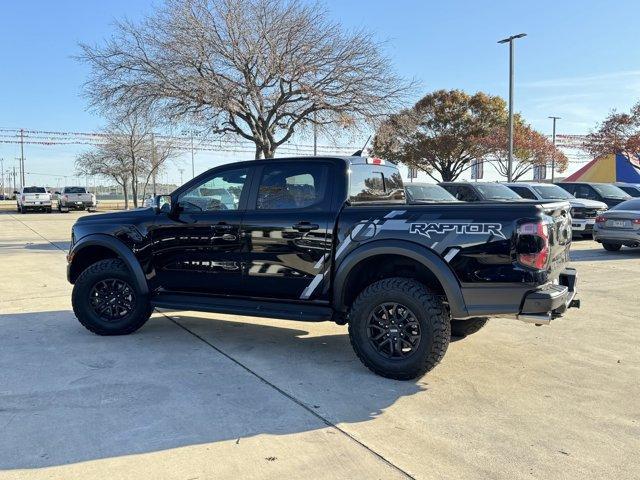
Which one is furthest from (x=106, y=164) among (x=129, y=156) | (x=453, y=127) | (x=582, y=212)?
(x=582, y=212)

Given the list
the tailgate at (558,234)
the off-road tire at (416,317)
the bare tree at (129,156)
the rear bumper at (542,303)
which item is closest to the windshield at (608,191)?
the tailgate at (558,234)

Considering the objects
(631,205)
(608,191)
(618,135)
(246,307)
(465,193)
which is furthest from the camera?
(618,135)

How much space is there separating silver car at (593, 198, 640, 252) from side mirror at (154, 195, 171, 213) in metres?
11.1

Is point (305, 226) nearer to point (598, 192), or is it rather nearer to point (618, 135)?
point (598, 192)

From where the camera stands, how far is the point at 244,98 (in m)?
16.9

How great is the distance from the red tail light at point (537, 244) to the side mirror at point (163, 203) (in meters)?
3.48

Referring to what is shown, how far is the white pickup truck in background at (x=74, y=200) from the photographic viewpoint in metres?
35.4

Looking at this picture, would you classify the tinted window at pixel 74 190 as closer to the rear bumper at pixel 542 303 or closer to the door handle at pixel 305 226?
the door handle at pixel 305 226

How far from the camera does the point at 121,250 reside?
19.1 feet

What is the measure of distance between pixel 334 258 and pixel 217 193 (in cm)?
153

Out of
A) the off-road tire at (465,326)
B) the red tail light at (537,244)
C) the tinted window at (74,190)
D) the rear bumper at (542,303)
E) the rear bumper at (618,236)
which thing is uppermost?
the tinted window at (74,190)

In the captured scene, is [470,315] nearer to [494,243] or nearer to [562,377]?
[494,243]

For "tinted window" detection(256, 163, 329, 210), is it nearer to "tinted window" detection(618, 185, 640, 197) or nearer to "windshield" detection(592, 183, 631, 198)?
"windshield" detection(592, 183, 631, 198)

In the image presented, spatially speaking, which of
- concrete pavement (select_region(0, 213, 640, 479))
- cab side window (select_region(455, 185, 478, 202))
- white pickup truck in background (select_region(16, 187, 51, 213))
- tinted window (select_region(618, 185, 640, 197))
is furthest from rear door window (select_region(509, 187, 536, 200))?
white pickup truck in background (select_region(16, 187, 51, 213))
